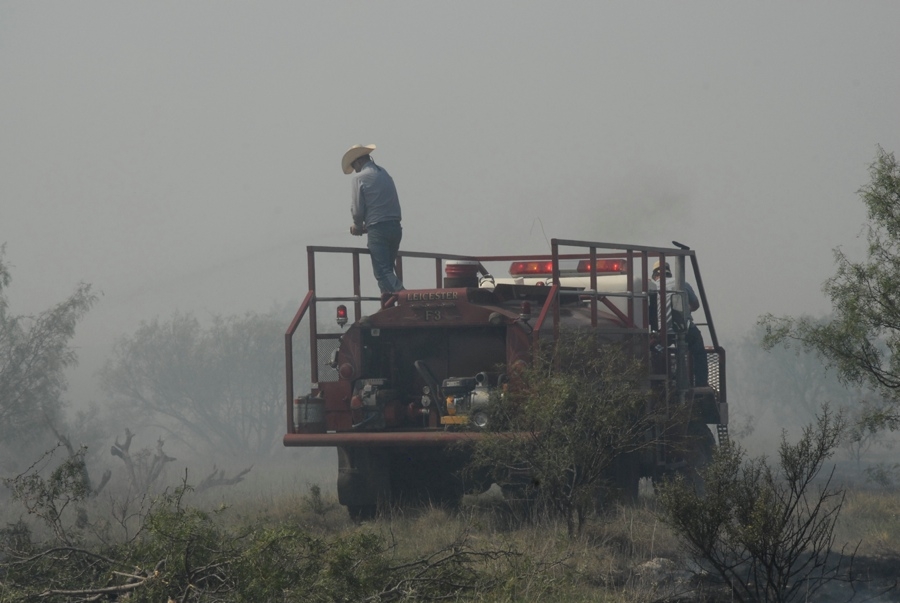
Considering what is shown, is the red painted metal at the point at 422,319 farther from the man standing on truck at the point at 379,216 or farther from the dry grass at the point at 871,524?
the dry grass at the point at 871,524

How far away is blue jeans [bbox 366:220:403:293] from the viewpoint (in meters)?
13.2

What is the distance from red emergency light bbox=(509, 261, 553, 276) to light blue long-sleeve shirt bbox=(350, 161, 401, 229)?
237 cm

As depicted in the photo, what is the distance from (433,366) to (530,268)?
2.98 meters

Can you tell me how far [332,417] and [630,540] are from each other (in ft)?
11.8

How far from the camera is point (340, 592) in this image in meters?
7.74

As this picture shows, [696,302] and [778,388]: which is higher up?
[696,302]

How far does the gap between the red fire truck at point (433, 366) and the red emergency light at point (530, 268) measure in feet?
4.59

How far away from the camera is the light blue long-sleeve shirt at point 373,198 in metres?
13.2

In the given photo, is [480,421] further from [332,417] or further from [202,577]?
[202,577]

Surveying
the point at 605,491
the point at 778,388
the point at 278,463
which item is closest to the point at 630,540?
the point at 605,491

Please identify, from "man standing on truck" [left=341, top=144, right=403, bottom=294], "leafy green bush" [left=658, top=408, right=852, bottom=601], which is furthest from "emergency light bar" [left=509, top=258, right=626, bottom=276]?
"leafy green bush" [left=658, top=408, right=852, bottom=601]

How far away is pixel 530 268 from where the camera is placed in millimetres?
15148

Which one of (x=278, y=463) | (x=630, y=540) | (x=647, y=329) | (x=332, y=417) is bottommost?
(x=278, y=463)

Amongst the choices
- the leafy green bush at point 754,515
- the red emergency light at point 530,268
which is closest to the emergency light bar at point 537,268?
the red emergency light at point 530,268
